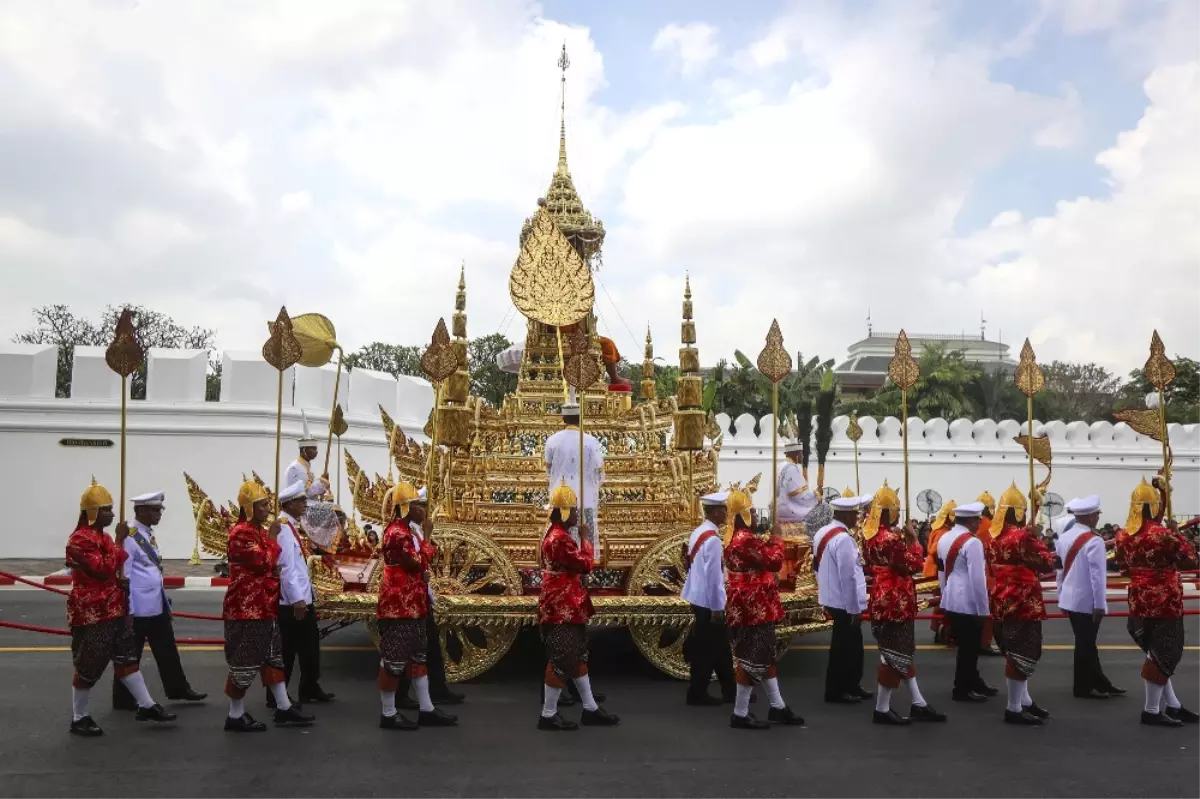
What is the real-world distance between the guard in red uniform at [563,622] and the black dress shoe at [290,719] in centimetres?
151

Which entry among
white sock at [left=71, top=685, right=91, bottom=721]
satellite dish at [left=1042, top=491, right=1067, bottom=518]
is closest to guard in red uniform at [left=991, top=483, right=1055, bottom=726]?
white sock at [left=71, top=685, right=91, bottom=721]

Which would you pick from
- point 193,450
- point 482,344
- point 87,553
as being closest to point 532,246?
point 87,553

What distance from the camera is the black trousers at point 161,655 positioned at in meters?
6.46

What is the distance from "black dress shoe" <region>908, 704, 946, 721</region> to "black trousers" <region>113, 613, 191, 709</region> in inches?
197

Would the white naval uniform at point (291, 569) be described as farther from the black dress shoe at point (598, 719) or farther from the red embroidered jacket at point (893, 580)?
the red embroidered jacket at point (893, 580)

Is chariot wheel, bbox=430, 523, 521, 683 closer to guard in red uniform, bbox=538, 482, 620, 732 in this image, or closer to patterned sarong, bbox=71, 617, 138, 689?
guard in red uniform, bbox=538, 482, 620, 732

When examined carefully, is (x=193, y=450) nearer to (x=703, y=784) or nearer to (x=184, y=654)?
(x=184, y=654)

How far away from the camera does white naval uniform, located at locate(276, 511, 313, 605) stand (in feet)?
21.0

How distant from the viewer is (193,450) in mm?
15609

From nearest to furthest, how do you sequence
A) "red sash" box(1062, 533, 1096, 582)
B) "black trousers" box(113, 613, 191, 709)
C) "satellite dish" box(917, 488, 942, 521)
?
"black trousers" box(113, 613, 191, 709) → "red sash" box(1062, 533, 1096, 582) → "satellite dish" box(917, 488, 942, 521)

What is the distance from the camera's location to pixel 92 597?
574 centimetres

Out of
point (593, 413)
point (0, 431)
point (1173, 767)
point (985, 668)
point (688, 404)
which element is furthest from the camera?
point (0, 431)

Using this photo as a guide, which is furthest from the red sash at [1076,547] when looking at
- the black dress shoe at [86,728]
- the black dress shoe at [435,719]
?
the black dress shoe at [86,728]

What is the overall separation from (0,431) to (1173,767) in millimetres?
16211
